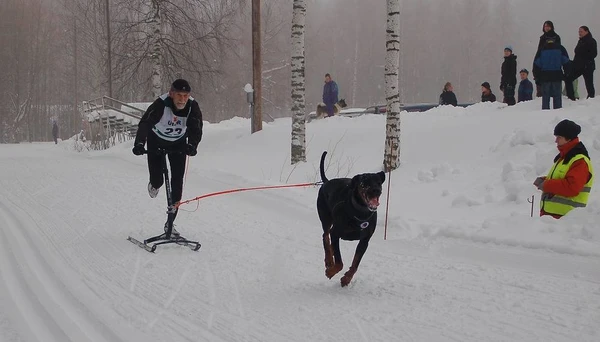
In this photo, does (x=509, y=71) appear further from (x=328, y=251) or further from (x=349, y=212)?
(x=349, y=212)

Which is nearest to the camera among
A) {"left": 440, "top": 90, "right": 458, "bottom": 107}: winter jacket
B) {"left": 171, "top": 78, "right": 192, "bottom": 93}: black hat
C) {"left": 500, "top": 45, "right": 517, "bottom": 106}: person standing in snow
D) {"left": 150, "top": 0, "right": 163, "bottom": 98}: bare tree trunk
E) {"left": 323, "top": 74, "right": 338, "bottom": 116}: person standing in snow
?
{"left": 171, "top": 78, "right": 192, "bottom": 93}: black hat

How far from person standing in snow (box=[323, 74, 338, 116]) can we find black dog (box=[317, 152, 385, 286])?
16.2 m

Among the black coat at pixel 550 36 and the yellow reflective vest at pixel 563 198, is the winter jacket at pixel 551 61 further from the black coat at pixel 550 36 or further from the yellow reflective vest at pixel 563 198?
the yellow reflective vest at pixel 563 198

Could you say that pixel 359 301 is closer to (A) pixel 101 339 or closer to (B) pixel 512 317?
(B) pixel 512 317

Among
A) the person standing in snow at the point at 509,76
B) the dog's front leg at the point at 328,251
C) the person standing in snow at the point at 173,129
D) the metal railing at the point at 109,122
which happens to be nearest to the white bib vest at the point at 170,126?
the person standing in snow at the point at 173,129

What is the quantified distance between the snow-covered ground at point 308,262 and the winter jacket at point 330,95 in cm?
1019

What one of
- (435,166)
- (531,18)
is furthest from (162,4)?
(531,18)

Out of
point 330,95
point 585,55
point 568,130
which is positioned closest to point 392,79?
point 585,55

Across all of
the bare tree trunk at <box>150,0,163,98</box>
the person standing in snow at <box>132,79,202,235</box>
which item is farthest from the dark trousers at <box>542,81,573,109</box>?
the bare tree trunk at <box>150,0,163,98</box>

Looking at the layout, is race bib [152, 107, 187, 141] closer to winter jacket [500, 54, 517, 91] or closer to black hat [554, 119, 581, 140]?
black hat [554, 119, 581, 140]

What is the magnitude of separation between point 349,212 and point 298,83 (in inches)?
376

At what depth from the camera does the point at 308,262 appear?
5.89 m

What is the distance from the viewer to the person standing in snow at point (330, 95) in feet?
69.2

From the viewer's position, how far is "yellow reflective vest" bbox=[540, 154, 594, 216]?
5863mm
